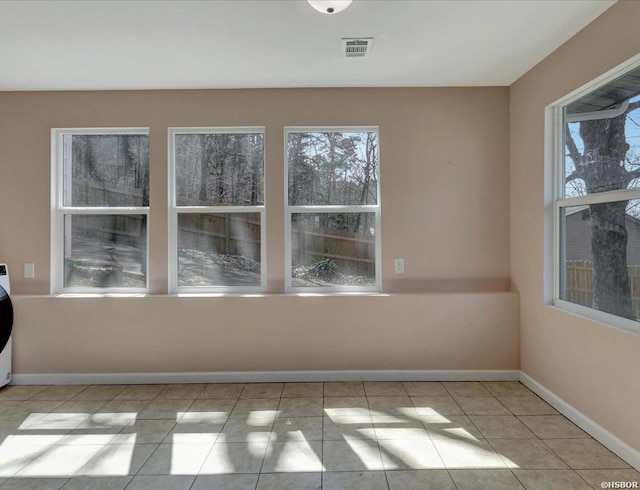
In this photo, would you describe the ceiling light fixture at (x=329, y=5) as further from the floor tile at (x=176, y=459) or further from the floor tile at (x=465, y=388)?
the floor tile at (x=465, y=388)

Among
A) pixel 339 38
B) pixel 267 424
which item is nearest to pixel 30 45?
pixel 339 38

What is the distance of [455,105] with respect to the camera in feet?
10.7

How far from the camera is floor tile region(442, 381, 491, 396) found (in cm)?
292

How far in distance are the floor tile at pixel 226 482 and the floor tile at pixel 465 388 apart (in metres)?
1.75

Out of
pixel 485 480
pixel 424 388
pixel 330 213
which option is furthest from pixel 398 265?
pixel 485 480

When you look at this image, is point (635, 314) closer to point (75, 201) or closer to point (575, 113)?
point (575, 113)

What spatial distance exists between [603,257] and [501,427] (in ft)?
4.20

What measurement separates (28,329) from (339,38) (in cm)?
348

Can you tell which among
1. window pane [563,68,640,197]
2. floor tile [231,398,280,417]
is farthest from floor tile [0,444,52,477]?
window pane [563,68,640,197]

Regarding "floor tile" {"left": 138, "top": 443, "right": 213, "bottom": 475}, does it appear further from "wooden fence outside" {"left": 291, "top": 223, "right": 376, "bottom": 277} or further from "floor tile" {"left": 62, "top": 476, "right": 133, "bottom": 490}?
"wooden fence outside" {"left": 291, "top": 223, "right": 376, "bottom": 277}

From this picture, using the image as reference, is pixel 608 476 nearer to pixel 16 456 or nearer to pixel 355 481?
pixel 355 481

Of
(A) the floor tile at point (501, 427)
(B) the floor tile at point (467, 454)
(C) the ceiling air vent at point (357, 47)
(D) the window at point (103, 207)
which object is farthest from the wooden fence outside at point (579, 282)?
(D) the window at point (103, 207)

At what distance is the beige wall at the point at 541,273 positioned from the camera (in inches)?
80.6

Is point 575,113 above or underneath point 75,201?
above
